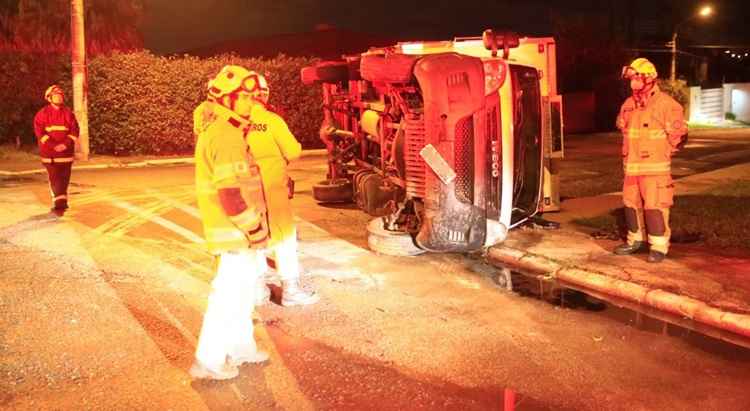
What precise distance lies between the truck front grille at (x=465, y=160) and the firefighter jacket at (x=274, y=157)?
1.84 metres

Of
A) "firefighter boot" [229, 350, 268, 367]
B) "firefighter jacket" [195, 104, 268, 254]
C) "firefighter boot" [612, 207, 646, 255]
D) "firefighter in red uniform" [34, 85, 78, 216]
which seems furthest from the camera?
"firefighter in red uniform" [34, 85, 78, 216]

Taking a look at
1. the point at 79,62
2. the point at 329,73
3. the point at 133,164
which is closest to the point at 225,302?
the point at 329,73

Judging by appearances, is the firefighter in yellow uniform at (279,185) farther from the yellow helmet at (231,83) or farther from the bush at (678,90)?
the bush at (678,90)

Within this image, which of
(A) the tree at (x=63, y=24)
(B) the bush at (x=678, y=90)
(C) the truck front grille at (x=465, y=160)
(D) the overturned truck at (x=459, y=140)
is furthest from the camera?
(B) the bush at (x=678, y=90)

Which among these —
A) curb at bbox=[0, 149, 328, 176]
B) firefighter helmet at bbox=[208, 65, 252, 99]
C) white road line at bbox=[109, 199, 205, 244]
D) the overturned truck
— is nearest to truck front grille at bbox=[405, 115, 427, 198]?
the overturned truck

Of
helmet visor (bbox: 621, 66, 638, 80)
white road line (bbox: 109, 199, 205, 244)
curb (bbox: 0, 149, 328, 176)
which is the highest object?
helmet visor (bbox: 621, 66, 638, 80)

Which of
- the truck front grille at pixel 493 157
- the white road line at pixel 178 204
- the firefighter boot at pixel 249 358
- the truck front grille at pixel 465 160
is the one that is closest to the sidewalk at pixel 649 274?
the truck front grille at pixel 493 157

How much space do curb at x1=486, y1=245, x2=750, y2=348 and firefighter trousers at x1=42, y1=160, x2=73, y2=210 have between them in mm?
6272

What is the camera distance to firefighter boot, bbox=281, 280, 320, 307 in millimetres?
6551

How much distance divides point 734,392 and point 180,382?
3477 mm

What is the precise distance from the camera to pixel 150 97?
21.1 metres

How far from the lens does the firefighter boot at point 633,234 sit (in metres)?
8.00

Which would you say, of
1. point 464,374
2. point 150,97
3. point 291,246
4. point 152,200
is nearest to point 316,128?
point 150,97

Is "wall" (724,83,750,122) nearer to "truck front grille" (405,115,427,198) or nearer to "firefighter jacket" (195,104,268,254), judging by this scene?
"truck front grille" (405,115,427,198)
